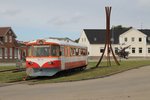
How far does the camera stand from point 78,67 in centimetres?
3816

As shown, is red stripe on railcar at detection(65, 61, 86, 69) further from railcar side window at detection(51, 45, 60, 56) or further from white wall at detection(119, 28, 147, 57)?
white wall at detection(119, 28, 147, 57)

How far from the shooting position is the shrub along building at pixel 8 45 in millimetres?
83250

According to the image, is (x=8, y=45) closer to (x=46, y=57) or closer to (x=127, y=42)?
(x=127, y=42)

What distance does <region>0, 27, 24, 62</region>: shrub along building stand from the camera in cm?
8325

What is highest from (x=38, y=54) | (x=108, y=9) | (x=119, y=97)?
(x=108, y=9)

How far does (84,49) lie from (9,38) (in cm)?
4730

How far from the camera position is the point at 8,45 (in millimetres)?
85688

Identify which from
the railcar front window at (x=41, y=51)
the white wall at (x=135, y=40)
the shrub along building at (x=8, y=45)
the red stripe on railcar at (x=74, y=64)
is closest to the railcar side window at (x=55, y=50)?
the railcar front window at (x=41, y=51)

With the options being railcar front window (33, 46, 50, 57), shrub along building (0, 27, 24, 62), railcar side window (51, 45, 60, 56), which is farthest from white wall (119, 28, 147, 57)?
railcar front window (33, 46, 50, 57)

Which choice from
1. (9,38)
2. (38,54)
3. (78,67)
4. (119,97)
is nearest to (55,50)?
(38,54)

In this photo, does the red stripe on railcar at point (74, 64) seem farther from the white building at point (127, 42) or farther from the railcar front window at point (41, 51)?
the white building at point (127, 42)

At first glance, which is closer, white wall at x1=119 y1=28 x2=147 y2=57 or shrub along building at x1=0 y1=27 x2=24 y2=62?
shrub along building at x1=0 y1=27 x2=24 y2=62

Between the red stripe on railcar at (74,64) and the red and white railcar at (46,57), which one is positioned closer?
the red and white railcar at (46,57)

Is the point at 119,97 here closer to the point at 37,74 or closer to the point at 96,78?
the point at 96,78
